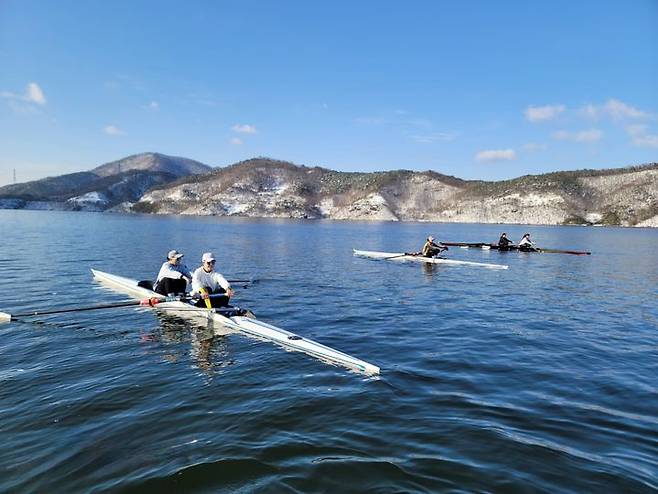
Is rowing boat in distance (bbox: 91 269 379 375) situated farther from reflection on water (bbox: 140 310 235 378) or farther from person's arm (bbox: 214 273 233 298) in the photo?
person's arm (bbox: 214 273 233 298)

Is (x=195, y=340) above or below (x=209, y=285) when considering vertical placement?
below

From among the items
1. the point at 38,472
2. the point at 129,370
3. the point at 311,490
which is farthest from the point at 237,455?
the point at 129,370

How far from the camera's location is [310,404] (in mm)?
9469

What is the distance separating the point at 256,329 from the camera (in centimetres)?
1468

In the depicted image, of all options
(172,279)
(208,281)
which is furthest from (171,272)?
(208,281)

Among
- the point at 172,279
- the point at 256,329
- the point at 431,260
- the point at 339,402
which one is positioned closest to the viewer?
the point at 339,402

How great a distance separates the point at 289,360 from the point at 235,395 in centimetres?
267

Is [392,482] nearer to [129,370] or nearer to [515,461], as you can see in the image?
[515,461]

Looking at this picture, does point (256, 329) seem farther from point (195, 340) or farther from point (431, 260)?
point (431, 260)

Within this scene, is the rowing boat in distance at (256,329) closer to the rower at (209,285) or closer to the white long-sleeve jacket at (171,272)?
the rower at (209,285)

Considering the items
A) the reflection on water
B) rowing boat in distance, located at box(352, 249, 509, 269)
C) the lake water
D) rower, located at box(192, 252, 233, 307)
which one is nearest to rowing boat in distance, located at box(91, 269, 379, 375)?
the reflection on water

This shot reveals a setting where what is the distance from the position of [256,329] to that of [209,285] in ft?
11.6

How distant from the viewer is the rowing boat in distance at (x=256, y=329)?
11842mm

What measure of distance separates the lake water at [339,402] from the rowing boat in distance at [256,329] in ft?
1.25
